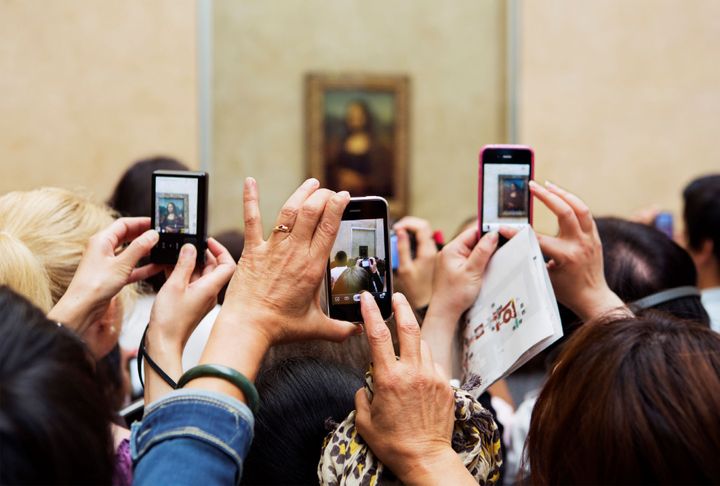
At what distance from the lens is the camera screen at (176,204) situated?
150cm

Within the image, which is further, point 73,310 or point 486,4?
point 486,4

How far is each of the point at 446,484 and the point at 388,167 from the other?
206 inches

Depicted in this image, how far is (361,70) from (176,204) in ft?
15.9

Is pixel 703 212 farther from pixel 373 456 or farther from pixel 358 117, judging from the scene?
pixel 358 117

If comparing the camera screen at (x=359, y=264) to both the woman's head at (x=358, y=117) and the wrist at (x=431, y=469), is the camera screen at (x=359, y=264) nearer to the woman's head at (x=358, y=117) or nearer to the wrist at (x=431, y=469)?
the wrist at (x=431, y=469)

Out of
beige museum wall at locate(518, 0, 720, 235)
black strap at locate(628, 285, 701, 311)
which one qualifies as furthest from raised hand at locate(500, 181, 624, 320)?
beige museum wall at locate(518, 0, 720, 235)

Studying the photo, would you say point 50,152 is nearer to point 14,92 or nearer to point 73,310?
point 14,92

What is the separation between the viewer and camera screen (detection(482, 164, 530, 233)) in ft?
5.32

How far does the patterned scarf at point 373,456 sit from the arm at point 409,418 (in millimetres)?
23

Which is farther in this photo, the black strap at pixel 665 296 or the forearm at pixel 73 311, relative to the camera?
the black strap at pixel 665 296

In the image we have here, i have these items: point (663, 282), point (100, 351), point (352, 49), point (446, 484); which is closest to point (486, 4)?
point (352, 49)

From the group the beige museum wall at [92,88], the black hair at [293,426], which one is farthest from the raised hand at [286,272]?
the beige museum wall at [92,88]

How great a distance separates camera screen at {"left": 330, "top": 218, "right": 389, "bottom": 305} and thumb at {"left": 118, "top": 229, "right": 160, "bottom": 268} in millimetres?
365

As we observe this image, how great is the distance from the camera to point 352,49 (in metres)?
6.13
